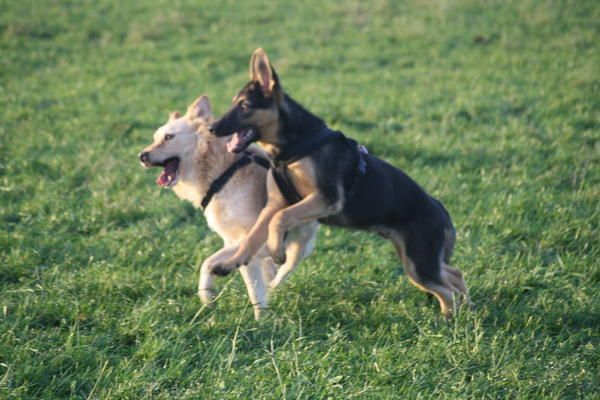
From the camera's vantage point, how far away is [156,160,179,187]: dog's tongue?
4.44 m

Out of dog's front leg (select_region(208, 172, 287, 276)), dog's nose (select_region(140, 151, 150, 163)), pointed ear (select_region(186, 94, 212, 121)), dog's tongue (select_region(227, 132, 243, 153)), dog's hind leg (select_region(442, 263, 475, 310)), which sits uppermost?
pointed ear (select_region(186, 94, 212, 121))

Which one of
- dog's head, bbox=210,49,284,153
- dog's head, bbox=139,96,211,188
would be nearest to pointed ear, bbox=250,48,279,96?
dog's head, bbox=210,49,284,153

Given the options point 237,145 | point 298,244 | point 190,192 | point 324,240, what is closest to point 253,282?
point 298,244

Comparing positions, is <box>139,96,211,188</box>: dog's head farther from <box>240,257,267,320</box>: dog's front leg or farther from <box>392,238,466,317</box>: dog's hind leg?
<box>392,238,466,317</box>: dog's hind leg

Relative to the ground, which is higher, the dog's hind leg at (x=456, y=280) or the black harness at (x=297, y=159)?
the black harness at (x=297, y=159)

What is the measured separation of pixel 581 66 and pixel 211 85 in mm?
6791

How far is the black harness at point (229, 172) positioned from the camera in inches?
169

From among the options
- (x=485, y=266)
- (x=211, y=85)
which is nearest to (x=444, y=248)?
(x=485, y=266)

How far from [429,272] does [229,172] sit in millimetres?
1657

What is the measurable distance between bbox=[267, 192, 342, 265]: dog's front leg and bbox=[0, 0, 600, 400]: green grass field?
559 millimetres

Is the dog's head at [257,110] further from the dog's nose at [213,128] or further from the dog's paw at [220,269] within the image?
the dog's paw at [220,269]

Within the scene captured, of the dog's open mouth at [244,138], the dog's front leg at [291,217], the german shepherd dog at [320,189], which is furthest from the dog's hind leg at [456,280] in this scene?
the dog's open mouth at [244,138]

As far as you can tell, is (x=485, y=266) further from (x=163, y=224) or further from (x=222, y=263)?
(x=163, y=224)

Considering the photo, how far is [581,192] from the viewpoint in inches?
233
